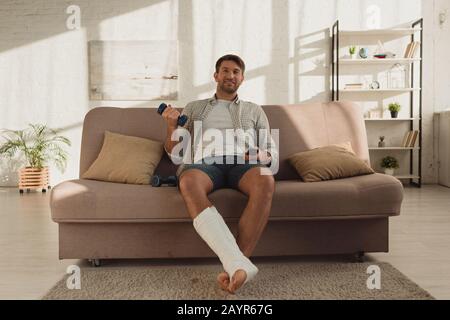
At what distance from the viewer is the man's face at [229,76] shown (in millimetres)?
2691

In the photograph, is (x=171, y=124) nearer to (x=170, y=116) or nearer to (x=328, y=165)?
(x=170, y=116)

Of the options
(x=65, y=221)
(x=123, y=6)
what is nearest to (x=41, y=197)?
(x=123, y=6)

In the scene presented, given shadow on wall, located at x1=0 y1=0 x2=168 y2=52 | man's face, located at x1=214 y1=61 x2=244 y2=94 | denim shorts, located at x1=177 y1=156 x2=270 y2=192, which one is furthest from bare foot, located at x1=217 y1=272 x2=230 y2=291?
shadow on wall, located at x1=0 y1=0 x2=168 y2=52

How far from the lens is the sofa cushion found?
8.07 ft

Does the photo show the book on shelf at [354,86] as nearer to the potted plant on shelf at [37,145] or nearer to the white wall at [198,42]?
the white wall at [198,42]

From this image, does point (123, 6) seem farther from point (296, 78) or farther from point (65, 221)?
point (65, 221)

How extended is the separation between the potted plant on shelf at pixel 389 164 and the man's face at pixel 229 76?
3.61 m

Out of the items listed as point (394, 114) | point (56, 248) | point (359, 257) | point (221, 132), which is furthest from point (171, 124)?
point (394, 114)

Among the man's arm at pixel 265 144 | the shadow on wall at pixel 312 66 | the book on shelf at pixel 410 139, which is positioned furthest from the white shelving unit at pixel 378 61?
the man's arm at pixel 265 144

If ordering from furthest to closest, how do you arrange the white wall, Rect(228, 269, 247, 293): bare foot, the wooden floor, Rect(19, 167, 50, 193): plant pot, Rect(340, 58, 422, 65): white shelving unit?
the white wall, Rect(340, 58, 422, 65): white shelving unit, Rect(19, 167, 50, 193): plant pot, the wooden floor, Rect(228, 269, 247, 293): bare foot

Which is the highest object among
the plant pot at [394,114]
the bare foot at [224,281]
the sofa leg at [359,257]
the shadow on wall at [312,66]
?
the shadow on wall at [312,66]

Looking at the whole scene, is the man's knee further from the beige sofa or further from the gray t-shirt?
the gray t-shirt

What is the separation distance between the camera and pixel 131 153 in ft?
9.36
